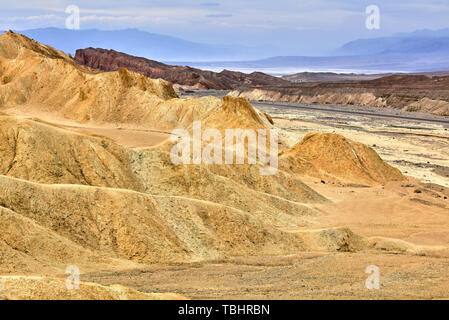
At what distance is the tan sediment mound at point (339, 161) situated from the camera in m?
40.8

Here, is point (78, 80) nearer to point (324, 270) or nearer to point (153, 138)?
point (153, 138)

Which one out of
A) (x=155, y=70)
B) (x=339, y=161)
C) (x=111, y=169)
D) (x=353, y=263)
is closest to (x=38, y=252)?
(x=353, y=263)

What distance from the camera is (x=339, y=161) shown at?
41938 mm

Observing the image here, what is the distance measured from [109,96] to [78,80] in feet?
20.1

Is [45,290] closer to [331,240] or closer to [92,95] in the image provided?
[331,240]

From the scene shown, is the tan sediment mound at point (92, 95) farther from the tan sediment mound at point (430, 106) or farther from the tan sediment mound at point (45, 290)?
the tan sediment mound at point (430, 106)

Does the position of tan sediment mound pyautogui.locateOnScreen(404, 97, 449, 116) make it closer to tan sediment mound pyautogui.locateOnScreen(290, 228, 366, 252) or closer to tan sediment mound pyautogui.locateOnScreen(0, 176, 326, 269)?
tan sediment mound pyautogui.locateOnScreen(290, 228, 366, 252)

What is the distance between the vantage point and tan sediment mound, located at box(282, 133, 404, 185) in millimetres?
40750

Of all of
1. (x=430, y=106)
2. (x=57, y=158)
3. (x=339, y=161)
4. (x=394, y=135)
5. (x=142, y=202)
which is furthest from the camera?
(x=430, y=106)

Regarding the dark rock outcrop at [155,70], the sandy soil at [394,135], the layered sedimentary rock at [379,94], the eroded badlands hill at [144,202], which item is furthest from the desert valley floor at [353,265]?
the dark rock outcrop at [155,70]

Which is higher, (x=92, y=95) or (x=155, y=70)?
(x=155, y=70)

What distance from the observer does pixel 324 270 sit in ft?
59.4

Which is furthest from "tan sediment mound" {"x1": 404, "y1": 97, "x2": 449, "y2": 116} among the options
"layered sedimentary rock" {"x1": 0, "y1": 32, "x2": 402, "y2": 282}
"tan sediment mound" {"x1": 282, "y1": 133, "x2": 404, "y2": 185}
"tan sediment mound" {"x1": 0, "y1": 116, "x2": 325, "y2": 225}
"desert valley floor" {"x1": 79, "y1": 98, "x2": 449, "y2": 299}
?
"tan sediment mound" {"x1": 0, "y1": 116, "x2": 325, "y2": 225}
